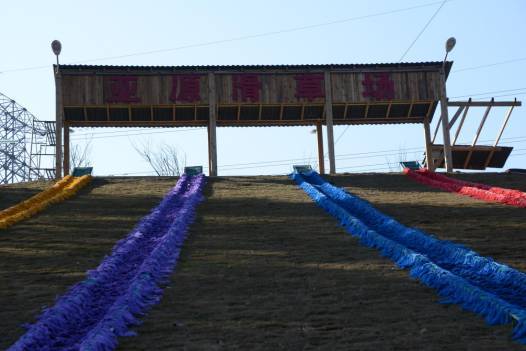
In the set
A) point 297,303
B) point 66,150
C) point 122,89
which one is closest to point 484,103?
point 122,89

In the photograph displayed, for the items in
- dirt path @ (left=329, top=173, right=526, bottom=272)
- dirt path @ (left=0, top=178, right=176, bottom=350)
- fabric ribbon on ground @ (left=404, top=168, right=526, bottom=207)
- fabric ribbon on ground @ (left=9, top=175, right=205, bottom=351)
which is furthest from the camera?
fabric ribbon on ground @ (left=404, top=168, right=526, bottom=207)

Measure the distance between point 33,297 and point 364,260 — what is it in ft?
15.1

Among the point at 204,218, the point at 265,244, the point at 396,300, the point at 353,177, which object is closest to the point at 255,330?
the point at 396,300

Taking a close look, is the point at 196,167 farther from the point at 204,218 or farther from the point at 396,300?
the point at 396,300

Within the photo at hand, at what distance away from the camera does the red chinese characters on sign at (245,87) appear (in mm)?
23797

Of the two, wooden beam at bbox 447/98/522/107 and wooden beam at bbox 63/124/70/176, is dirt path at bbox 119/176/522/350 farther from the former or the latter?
wooden beam at bbox 447/98/522/107

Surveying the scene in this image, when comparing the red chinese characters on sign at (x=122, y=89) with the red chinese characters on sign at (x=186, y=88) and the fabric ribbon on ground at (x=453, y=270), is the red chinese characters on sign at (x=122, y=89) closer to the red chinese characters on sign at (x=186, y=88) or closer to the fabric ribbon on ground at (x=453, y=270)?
the red chinese characters on sign at (x=186, y=88)

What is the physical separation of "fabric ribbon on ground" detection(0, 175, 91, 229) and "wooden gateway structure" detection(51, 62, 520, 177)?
10.1 ft

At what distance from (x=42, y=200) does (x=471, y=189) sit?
35.2 feet

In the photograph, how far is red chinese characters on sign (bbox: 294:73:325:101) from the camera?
950 inches

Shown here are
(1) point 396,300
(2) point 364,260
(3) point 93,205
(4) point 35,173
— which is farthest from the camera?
(4) point 35,173

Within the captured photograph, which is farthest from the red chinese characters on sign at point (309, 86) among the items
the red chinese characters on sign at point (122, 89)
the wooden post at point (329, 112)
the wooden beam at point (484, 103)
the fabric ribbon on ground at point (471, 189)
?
the red chinese characters on sign at point (122, 89)

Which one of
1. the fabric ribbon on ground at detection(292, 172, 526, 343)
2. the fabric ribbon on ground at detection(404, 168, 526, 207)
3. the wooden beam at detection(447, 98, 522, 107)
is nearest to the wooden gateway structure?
the wooden beam at detection(447, 98, 522, 107)

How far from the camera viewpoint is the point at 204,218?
46.3 ft
